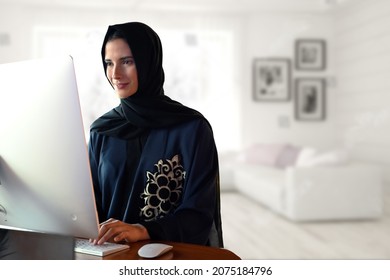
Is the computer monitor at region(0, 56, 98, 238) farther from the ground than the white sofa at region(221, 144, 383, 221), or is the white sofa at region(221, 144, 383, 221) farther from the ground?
the computer monitor at region(0, 56, 98, 238)

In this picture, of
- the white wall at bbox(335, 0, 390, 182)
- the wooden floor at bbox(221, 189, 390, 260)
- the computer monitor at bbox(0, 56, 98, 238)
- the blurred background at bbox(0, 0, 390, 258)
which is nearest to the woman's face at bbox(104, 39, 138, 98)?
the computer monitor at bbox(0, 56, 98, 238)

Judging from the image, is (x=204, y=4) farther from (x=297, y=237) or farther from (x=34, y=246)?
(x=34, y=246)

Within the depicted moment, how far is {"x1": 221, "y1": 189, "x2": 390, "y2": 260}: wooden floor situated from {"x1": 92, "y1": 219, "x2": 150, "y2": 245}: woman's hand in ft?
4.31

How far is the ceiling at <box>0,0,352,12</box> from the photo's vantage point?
6.65 feet

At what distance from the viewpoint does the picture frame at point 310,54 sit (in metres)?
2.17

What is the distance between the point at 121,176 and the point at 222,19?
3.91ft

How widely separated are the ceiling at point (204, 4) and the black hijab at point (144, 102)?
2.87 feet

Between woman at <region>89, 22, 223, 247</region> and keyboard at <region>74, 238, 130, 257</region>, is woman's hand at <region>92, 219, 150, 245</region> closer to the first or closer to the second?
keyboard at <region>74, 238, 130, 257</region>

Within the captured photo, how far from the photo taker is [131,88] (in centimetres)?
120

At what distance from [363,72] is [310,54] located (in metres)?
0.25

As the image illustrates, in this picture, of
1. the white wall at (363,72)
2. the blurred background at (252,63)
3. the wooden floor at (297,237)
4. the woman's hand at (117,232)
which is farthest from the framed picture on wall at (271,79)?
the woman's hand at (117,232)

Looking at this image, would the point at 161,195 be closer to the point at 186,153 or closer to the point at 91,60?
the point at 186,153

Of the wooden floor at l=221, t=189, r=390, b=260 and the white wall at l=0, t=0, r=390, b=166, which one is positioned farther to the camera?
the wooden floor at l=221, t=189, r=390, b=260

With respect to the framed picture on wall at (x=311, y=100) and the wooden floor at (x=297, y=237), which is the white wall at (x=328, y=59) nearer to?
the framed picture on wall at (x=311, y=100)
